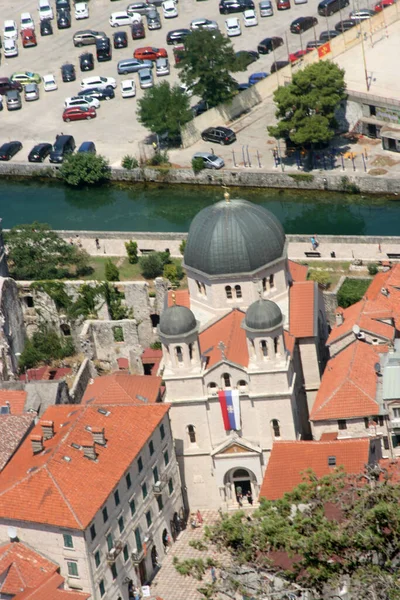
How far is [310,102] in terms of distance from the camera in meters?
168

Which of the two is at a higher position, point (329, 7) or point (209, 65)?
point (209, 65)

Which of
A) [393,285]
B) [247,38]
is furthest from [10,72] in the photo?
[393,285]

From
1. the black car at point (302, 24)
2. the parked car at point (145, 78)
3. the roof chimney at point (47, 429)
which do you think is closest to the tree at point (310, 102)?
the parked car at point (145, 78)

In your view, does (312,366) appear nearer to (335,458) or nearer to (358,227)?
(335,458)

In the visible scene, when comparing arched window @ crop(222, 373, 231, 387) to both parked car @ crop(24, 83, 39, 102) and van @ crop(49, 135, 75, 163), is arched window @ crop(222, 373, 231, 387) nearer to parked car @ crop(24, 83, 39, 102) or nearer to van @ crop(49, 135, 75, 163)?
van @ crop(49, 135, 75, 163)

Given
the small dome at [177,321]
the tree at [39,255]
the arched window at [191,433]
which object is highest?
the small dome at [177,321]

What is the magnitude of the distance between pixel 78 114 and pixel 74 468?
3255 inches

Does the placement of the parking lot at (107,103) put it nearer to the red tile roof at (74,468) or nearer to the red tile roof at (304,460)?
the red tile roof at (74,468)

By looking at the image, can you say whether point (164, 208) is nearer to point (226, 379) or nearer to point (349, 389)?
point (226, 379)

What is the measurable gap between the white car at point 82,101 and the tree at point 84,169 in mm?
12177

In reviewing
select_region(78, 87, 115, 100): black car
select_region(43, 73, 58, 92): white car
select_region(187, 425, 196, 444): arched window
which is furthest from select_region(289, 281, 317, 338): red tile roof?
select_region(43, 73, 58, 92): white car

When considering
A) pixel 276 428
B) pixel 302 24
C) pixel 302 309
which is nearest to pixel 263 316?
pixel 276 428

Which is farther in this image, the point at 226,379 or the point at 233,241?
the point at 233,241

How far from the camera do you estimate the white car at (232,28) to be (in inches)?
7707
